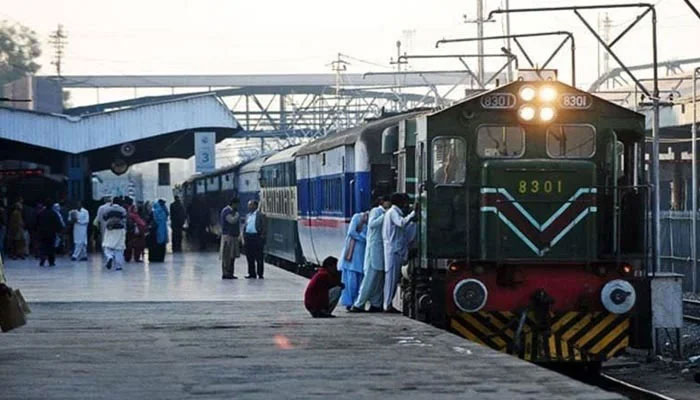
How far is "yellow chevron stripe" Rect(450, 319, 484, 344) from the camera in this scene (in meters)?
16.3

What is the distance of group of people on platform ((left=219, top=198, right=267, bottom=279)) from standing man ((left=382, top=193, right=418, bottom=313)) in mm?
9804

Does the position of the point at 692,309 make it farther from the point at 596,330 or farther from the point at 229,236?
the point at 596,330

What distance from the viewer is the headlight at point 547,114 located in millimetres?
16266

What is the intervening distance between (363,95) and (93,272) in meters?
56.9

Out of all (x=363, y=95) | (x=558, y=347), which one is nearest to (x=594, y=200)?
(x=558, y=347)

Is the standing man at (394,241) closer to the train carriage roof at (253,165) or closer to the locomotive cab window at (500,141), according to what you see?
the locomotive cab window at (500,141)

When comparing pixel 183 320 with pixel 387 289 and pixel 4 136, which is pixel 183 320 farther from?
pixel 4 136

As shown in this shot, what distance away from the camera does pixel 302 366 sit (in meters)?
13.0

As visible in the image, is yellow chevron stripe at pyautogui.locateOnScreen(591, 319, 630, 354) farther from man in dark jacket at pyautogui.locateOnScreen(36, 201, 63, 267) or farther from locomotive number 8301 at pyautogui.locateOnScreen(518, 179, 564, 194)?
man in dark jacket at pyautogui.locateOnScreen(36, 201, 63, 267)

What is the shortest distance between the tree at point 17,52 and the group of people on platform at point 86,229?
192 feet

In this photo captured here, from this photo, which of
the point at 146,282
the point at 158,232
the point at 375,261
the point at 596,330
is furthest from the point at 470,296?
the point at 158,232

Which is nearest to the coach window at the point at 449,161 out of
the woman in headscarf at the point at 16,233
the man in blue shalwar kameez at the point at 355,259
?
the man in blue shalwar kameez at the point at 355,259

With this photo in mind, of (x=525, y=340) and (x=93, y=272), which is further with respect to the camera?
(x=93, y=272)

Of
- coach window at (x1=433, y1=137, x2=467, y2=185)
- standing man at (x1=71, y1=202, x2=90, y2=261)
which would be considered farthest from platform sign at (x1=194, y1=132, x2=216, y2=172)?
coach window at (x1=433, y1=137, x2=467, y2=185)
